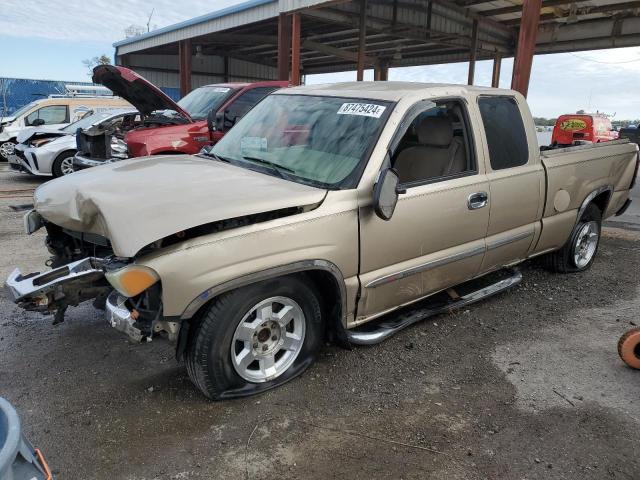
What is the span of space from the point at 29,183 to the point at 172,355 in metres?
9.06

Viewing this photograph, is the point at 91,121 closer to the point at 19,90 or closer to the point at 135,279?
the point at 135,279

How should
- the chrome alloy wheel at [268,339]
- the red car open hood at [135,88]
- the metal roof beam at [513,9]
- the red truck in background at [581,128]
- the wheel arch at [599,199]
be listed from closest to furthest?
1. the chrome alloy wheel at [268,339]
2. the wheel arch at [599,199]
3. the red car open hood at [135,88]
4. the metal roof beam at [513,9]
5. the red truck in background at [581,128]

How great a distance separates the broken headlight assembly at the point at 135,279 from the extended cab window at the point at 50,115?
12957 mm

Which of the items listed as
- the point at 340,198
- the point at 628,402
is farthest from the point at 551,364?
the point at 340,198

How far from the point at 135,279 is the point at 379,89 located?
220 cm

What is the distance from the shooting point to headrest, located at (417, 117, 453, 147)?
3.89m

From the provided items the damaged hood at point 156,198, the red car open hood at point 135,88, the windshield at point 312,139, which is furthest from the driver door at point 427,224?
the red car open hood at point 135,88

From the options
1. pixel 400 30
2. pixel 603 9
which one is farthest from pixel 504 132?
pixel 400 30

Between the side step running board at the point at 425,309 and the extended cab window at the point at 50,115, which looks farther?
the extended cab window at the point at 50,115

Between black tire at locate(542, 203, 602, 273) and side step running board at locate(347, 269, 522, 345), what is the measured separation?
79 centimetres

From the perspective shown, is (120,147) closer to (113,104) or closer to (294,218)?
(294,218)

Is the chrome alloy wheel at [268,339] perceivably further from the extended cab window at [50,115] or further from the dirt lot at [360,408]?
the extended cab window at [50,115]

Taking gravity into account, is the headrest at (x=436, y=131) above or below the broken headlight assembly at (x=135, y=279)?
above

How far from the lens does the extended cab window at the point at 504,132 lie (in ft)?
13.0
